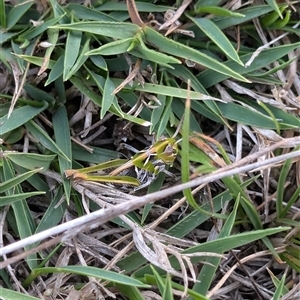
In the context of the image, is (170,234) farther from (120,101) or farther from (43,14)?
(43,14)

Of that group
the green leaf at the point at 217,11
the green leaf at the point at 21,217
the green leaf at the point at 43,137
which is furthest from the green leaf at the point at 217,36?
the green leaf at the point at 21,217

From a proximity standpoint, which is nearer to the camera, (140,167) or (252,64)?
(140,167)

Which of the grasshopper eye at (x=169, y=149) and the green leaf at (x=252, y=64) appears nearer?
the grasshopper eye at (x=169, y=149)

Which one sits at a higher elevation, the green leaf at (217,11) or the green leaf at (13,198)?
the green leaf at (217,11)

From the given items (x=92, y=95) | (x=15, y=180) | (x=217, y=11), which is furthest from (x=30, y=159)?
(x=217, y=11)

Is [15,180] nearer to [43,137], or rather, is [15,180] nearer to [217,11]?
[43,137]

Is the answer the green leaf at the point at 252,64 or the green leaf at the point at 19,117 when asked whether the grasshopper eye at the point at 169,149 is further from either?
the green leaf at the point at 19,117

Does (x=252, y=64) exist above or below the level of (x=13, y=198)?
above

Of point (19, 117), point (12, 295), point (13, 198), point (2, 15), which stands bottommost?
point (12, 295)
